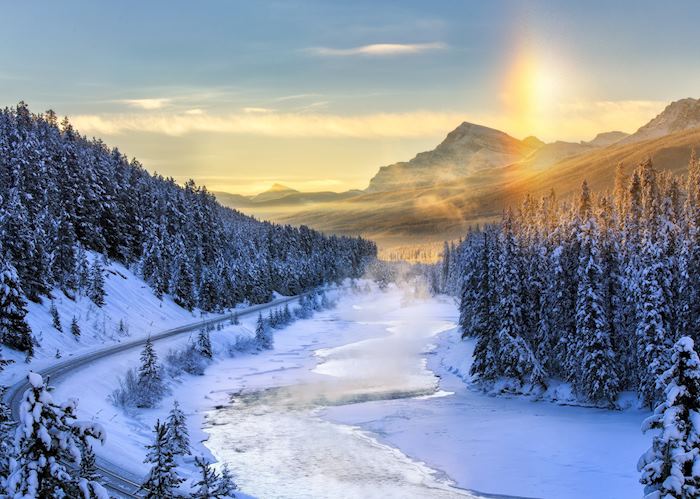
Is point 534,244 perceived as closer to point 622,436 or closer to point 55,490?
point 622,436

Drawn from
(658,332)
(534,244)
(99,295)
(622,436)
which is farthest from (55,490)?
(99,295)

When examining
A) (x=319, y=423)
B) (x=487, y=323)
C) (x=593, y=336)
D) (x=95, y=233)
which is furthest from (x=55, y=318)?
(x=593, y=336)

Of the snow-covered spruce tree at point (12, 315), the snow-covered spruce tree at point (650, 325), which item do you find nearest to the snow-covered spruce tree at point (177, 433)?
the snow-covered spruce tree at point (12, 315)

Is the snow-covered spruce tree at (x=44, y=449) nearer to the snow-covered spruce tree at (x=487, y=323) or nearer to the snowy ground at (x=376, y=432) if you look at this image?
the snowy ground at (x=376, y=432)

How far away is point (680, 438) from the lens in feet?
37.9

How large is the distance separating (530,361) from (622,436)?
1208 centimetres

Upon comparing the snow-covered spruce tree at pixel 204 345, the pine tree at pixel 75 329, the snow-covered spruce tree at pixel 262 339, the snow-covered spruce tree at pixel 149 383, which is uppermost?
the pine tree at pixel 75 329

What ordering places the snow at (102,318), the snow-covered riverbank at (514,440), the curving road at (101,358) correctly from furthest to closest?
the snow at (102,318), the snow-covered riverbank at (514,440), the curving road at (101,358)

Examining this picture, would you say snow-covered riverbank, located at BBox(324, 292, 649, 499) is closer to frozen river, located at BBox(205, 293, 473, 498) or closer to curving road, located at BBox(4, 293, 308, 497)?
frozen river, located at BBox(205, 293, 473, 498)

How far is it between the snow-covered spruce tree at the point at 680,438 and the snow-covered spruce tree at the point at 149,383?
33753 millimetres

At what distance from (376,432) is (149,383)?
15.8 metres

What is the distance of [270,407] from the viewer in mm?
42469

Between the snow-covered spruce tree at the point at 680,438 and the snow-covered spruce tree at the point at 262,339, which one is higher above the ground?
the snow-covered spruce tree at the point at 680,438

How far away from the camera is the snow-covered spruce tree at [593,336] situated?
42875 millimetres
